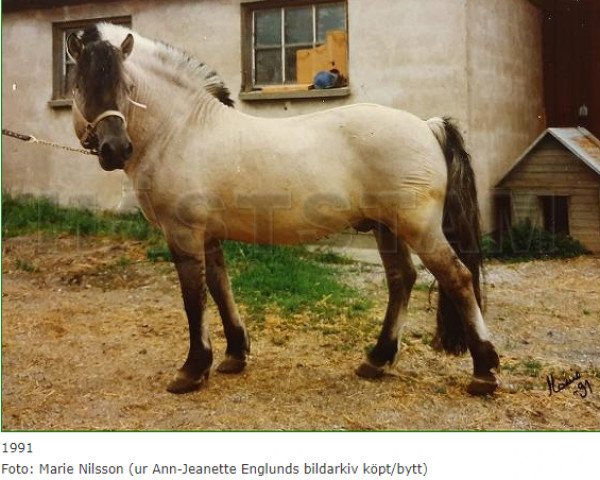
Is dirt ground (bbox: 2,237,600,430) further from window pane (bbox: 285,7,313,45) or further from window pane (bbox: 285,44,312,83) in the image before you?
window pane (bbox: 285,7,313,45)

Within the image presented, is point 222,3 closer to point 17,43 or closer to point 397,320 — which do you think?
point 17,43

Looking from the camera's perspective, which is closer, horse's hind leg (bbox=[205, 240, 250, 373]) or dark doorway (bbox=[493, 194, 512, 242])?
horse's hind leg (bbox=[205, 240, 250, 373])

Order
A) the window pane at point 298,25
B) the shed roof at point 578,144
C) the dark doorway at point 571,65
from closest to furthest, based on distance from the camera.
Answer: the shed roof at point 578,144, the window pane at point 298,25, the dark doorway at point 571,65

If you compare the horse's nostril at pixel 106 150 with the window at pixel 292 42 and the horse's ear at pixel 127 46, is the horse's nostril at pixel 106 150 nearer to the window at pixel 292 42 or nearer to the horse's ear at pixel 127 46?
the horse's ear at pixel 127 46

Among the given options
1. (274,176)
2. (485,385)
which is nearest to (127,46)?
(274,176)

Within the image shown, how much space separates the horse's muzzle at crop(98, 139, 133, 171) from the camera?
9.35 ft

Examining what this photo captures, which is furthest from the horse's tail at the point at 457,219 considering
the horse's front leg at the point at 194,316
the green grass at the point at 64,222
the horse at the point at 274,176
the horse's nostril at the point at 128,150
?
the green grass at the point at 64,222

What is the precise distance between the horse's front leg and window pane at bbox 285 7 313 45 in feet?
16.2

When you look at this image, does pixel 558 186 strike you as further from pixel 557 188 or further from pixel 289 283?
pixel 289 283

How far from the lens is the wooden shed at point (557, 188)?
6.45 m

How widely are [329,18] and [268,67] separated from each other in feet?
3.29

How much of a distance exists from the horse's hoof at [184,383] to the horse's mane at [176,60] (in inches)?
62.6

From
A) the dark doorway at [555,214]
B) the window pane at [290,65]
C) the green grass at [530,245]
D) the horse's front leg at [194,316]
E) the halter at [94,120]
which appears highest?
the window pane at [290,65]
